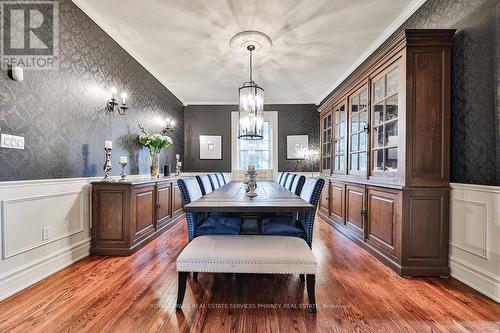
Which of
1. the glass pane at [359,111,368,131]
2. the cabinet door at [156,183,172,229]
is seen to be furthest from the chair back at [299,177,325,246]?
the cabinet door at [156,183,172,229]

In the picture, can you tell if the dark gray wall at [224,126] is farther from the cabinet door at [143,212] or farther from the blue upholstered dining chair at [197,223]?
the blue upholstered dining chair at [197,223]

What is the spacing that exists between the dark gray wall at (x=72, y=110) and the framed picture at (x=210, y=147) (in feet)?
8.34

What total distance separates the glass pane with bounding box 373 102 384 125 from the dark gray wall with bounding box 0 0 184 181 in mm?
3447

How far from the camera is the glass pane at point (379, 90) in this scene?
2853mm

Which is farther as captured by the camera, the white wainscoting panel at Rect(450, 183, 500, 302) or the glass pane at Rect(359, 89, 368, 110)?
the glass pane at Rect(359, 89, 368, 110)

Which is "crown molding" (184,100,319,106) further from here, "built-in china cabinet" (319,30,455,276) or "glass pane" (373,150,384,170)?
Answer: "glass pane" (373,150,384,170)

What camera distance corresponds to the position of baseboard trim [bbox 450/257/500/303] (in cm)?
186

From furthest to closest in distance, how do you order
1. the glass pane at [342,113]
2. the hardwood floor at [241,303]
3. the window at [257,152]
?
the window at [257,152]
the glass pane at [342,113]
the hardwood floor at [241,303]

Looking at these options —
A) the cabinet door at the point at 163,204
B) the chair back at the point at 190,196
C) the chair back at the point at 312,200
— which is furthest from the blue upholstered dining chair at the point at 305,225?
the cabinet door at the point at 163,204

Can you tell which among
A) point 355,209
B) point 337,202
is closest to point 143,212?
point 355,209

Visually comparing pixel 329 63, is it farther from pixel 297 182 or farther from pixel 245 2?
pixel 297 182

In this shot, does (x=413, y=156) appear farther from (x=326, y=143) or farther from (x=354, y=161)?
(x=326, y=143)

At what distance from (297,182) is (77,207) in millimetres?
2511

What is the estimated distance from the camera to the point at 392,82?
2635mm
